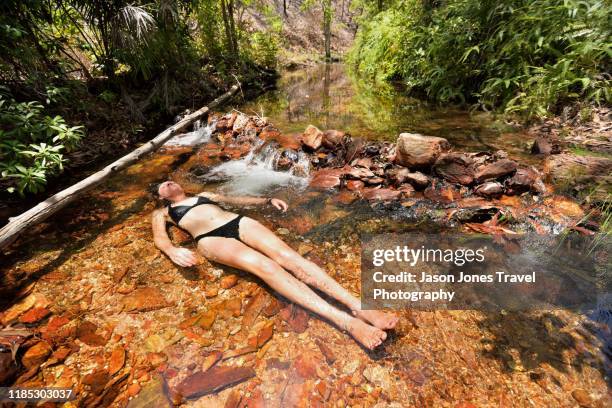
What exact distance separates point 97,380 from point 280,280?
1.46 meters

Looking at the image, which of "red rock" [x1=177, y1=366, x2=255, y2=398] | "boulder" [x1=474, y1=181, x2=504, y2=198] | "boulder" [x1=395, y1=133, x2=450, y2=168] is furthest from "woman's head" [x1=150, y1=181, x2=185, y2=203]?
"boulder" [x1=474, y1=181, x2=504, y2=198]

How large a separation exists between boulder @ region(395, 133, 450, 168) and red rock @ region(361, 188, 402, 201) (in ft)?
2.15

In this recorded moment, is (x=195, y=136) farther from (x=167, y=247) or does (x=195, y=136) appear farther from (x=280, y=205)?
(x=167, y=247)

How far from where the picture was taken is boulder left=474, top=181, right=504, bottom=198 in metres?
3.65

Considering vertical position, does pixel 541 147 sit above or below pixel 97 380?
above

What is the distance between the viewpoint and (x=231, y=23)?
12328mm

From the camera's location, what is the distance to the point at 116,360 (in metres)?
2.14

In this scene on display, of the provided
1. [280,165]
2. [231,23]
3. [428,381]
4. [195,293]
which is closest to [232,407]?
[195,293]

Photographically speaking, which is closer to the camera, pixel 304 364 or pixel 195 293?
pixel 304 364

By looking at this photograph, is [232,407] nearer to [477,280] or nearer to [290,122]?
[477,280]

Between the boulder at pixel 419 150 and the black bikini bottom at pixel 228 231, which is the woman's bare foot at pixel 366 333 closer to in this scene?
the black bikini bottom at pixel 228 231

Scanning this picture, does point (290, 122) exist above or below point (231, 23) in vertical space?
below

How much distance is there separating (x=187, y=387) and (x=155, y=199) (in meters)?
3.04

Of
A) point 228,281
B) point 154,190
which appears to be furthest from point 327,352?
point 154,190
